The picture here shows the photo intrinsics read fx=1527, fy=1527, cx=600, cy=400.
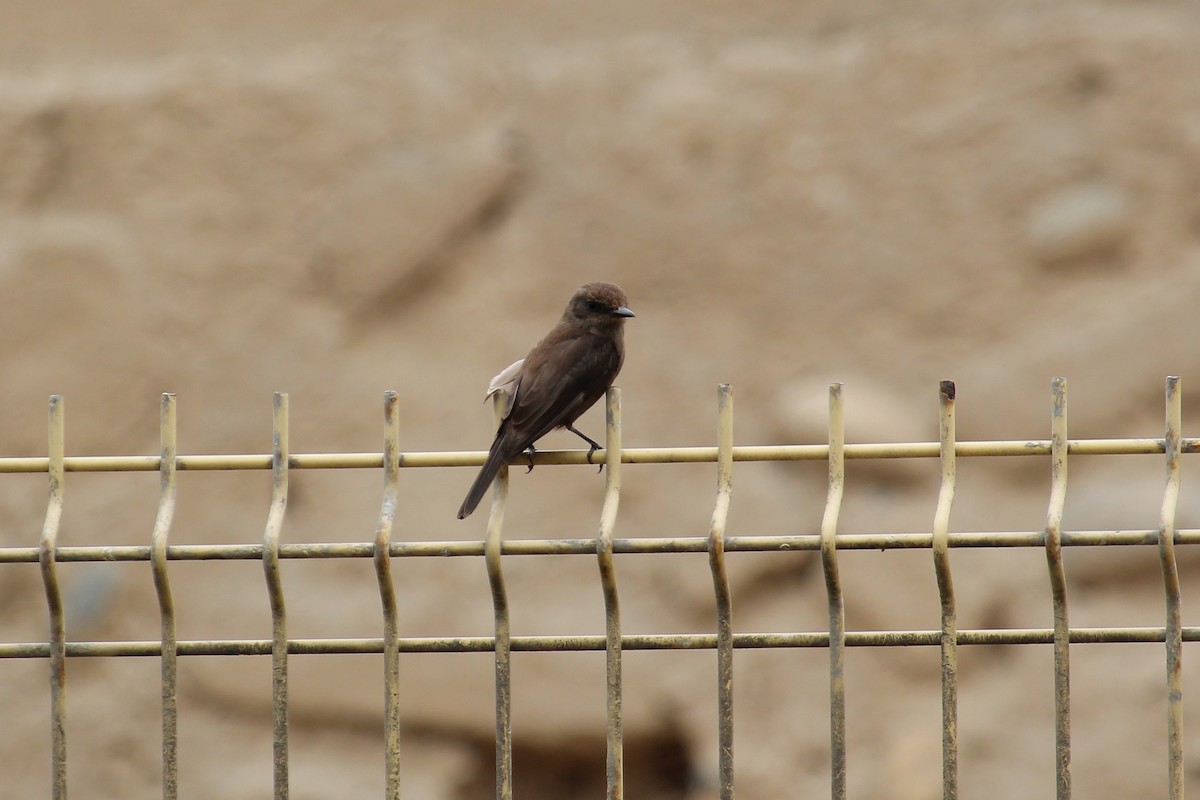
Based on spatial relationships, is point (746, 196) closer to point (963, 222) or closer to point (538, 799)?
point (963, 222)

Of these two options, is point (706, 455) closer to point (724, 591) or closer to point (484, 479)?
point (724, 591)

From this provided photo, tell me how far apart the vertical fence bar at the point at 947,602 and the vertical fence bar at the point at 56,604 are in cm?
180

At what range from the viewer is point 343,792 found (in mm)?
5637

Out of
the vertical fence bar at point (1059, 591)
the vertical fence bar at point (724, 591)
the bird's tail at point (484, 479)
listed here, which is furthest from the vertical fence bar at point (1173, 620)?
the bird's tail at point (484, 479)

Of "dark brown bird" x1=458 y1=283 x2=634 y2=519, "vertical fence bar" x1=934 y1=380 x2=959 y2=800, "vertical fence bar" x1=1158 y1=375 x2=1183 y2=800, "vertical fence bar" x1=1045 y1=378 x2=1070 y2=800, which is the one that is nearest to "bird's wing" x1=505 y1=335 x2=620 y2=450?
"dark brown bird" x1=458 y1=283 x2=634 y2=519

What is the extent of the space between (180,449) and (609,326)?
7.30 feet

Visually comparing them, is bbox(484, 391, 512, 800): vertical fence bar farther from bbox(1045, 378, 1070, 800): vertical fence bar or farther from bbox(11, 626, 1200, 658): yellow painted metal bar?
bbox(1045, 378, 1070, 800): vertical fence bar

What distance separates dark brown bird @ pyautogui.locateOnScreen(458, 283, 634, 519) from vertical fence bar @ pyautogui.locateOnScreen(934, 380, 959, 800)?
30.9 inches

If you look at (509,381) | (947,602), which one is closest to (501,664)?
(947,602)

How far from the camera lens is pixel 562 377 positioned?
4023 mm

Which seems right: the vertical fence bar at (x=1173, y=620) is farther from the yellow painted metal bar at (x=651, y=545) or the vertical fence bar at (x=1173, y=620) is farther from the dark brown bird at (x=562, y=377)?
the dark brown bird at (x=562, y=377)

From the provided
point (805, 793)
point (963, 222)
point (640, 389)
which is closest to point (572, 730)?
point (805, 793)

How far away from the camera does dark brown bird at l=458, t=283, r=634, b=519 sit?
3.49 m

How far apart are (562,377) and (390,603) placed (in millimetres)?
1080
